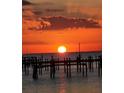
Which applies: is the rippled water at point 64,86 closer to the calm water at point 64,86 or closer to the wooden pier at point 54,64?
the calm water at point 64,86

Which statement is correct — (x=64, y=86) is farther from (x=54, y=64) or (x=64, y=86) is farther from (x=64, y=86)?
(x=54, y=64)

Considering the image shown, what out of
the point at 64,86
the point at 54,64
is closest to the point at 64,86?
the point at 64,86

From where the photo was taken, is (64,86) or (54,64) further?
(54,64)

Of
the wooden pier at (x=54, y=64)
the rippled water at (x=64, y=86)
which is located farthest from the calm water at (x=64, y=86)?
the wooden pier at (x=54, y=64)

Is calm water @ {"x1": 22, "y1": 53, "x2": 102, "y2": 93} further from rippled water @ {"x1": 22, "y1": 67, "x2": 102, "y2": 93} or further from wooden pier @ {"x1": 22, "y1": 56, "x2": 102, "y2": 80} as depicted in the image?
wooden pier @ {"x1": 22, "y1": 56, "x2": 102, "y2": 80}

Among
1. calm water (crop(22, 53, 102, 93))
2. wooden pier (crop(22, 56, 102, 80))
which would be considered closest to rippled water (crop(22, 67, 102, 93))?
calm water (crop(22, 53, 102, 93))

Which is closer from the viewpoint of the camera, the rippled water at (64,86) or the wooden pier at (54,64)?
the rippled water at (64,86)

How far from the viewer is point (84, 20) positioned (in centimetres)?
1369

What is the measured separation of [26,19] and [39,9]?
79 centimetres

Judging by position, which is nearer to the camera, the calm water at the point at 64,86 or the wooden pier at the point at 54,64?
the calm water at the point at 64,86
